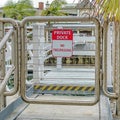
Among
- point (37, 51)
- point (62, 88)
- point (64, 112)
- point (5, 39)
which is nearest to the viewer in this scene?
point (5, 39)

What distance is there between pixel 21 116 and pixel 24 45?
2.92 feet

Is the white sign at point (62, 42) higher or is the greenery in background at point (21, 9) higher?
the greenery in background at point (21, 9)

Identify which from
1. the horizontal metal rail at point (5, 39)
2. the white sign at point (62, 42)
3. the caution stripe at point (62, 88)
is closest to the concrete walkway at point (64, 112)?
the caution stripe at point (62, 88)

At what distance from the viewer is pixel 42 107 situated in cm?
434

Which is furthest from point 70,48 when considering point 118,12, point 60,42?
point 118,12

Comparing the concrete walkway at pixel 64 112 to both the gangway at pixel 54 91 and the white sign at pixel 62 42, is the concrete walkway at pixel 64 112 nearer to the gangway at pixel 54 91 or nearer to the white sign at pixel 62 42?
the gangway at pixel 54 91

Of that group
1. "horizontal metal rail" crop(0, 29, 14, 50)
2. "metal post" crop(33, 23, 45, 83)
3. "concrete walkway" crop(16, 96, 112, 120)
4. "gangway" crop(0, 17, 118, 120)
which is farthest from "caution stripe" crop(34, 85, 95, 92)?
"horizontal metal rail" crop(0, 29, 14, 50)

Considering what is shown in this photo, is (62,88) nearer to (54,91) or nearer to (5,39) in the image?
(54,91)

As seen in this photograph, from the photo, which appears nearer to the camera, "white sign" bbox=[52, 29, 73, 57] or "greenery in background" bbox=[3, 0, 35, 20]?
"white sign" bbox=[52, 29, 73, 57]

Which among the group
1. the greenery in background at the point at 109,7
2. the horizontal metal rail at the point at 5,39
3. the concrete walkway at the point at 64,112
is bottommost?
the concrete walkway at the point at 64,112

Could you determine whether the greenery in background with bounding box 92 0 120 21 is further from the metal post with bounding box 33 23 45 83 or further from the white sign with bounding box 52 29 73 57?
the metal post with bounding box 33 23 45 83

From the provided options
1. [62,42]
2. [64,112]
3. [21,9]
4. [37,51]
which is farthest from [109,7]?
[21,9]

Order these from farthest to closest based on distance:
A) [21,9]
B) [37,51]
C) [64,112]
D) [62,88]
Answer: [21,9], [37,51], [62,88], [64,112]

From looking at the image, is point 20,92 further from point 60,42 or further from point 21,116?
point 60,42
